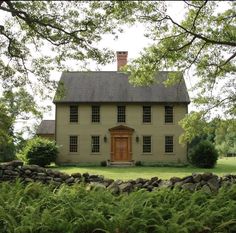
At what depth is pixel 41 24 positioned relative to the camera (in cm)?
1195

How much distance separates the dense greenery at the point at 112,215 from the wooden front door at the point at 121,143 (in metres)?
27.6

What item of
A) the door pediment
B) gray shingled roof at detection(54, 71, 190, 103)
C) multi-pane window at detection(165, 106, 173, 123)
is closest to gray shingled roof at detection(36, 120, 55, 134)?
gray shingled roof at detection(54, 71, 190, 103)

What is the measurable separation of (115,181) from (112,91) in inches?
1031

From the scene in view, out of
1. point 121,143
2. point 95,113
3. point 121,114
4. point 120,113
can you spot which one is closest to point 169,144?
point 121,143

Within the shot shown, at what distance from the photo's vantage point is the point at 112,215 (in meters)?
7.80

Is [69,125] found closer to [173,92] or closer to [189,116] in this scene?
[173,92]

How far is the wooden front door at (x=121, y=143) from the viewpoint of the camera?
37.0 metres

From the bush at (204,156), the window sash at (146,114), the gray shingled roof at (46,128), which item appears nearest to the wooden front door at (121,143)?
the window sash at (146,114)

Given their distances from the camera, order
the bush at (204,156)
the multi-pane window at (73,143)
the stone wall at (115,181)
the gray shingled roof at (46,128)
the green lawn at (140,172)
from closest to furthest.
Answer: the stone wall at (115,181) < the green lawn at (140,172) < the bush at (204,156) < the multi-pane window at (73,143) < the gray shingled roof at (46,128)

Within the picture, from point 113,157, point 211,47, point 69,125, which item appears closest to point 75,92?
point 69,125

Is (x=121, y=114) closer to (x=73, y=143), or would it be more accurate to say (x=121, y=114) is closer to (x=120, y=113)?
(x=120, y=113)

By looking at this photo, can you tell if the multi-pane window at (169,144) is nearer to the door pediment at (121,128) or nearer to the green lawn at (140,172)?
the door pediment at (121,128)

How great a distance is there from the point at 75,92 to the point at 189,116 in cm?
2079

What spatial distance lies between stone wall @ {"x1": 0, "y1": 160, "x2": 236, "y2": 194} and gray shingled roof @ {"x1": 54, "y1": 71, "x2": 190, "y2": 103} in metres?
22.9
